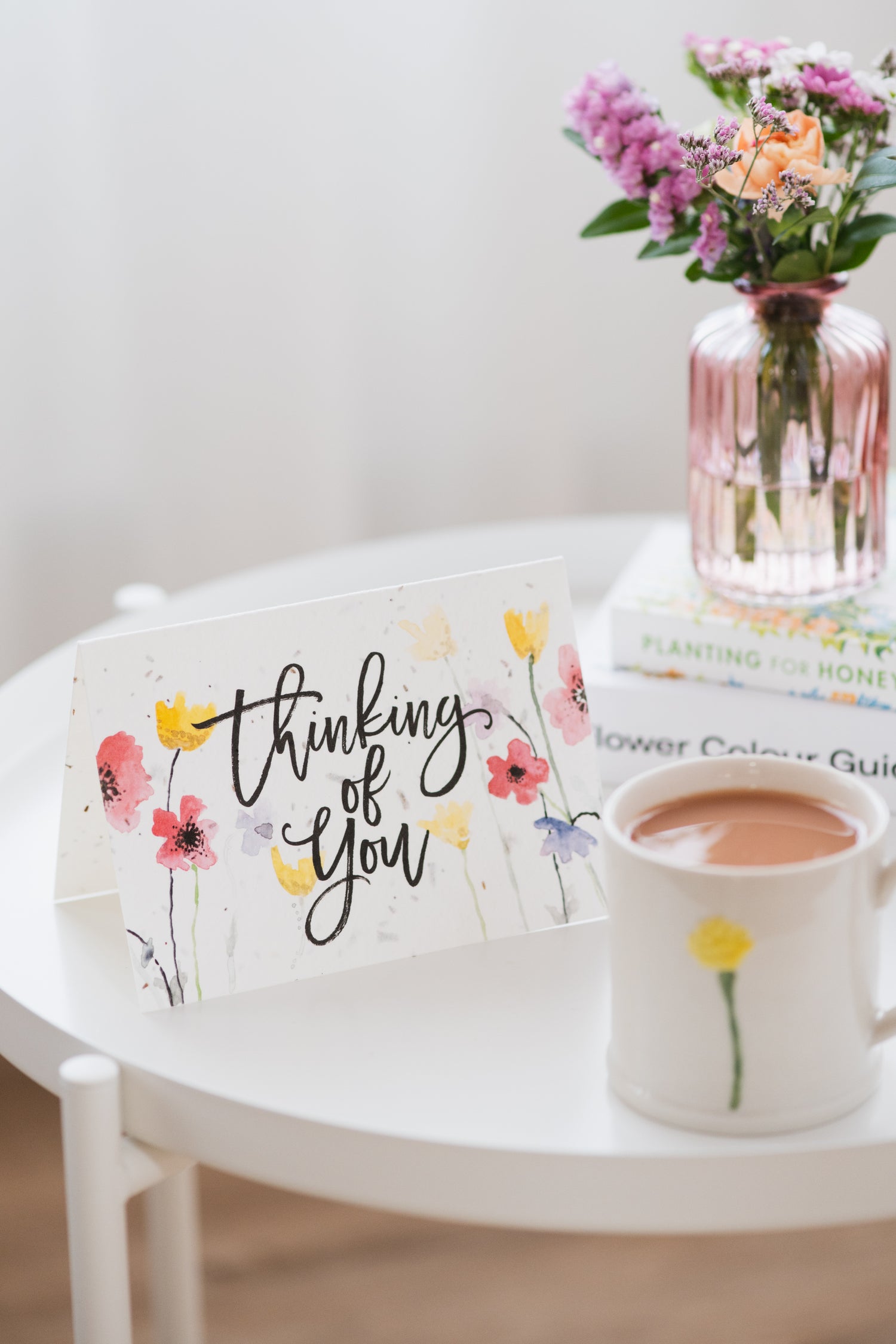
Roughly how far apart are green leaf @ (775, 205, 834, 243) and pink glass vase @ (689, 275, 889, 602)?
0.07 m

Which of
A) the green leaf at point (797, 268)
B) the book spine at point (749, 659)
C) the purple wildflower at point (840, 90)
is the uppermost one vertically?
the purple wildflower at point (840, 90)

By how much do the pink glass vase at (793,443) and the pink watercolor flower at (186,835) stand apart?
0.37 metres

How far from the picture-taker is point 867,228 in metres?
0.77

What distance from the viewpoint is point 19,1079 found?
1503 millimetres

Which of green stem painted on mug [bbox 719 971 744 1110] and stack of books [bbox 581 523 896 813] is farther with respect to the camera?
stack of books [bbox 581 523 896 813]

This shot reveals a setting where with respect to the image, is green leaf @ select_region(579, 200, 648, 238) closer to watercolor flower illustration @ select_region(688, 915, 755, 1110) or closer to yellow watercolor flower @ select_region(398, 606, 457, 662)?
yellow watercolor flower @ select_region(398, 606, 457, 662)

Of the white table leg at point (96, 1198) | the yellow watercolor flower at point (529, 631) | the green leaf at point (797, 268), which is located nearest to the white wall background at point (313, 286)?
the green leaf at point (797, 268)

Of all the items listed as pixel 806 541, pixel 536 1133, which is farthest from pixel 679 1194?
pixel 806 541

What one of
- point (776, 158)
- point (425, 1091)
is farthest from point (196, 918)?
point (776, 158)

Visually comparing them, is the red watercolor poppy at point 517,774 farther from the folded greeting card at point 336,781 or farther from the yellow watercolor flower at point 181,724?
the yellow watercolor flower at point 181,724

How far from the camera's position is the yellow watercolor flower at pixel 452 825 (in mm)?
684

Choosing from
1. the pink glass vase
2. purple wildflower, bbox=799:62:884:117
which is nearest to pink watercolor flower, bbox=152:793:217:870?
the pink glass vase

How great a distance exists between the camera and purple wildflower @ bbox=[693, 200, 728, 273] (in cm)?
75

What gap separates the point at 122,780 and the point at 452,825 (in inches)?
6.2
